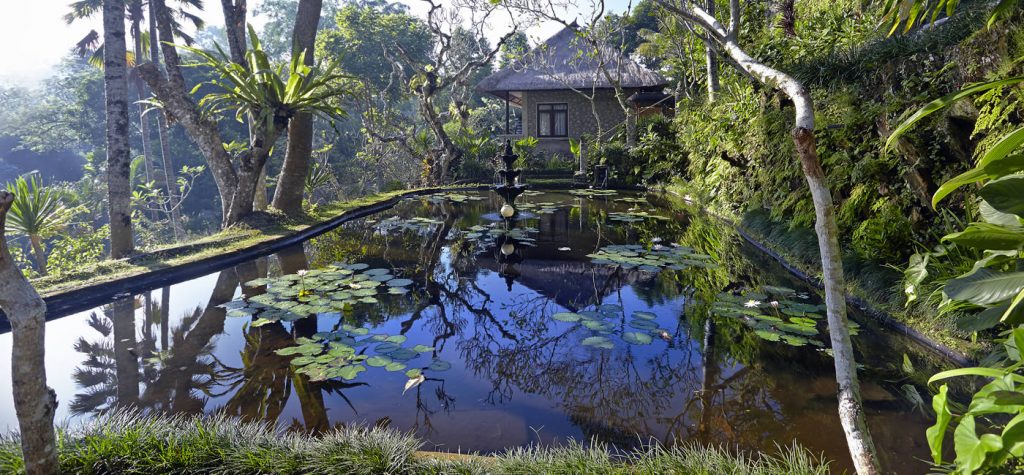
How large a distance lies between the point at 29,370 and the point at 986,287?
3.35m

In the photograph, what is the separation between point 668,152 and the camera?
500 inches

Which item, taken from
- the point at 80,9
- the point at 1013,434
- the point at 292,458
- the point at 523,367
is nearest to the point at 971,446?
the point at 1013,434

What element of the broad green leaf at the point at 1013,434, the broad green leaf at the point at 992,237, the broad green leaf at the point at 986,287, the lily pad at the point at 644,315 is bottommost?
the lily pad at the point at 644,315

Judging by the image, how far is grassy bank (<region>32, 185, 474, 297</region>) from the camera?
4.41 metres

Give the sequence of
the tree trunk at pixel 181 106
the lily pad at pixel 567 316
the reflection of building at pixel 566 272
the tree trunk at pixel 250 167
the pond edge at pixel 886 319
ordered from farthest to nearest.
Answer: the tree trunk at pixel 250 167
the tree trunk at pixel 181 106
the reflection of building at pixel 566 272
the lily pad at pixel 567 316
the pond edge at pixel 886 319

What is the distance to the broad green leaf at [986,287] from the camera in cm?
169

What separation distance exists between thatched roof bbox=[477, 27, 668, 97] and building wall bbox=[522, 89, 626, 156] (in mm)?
720

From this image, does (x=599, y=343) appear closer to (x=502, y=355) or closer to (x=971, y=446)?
(x=502, y=355)

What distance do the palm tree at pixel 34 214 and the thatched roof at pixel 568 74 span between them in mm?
13241

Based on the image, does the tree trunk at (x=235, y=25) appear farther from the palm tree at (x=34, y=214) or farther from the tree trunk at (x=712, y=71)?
the tree trunk at (x=712, y=71)

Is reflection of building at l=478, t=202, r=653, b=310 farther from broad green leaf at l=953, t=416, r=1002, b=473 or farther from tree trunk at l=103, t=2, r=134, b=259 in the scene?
tree trunk at l=103, t=2, r=134, b=259

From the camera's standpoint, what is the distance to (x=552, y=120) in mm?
19094

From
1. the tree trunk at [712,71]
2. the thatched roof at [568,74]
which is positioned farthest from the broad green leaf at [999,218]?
the thatched roof at [568,74]

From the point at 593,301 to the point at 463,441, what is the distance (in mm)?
2270
